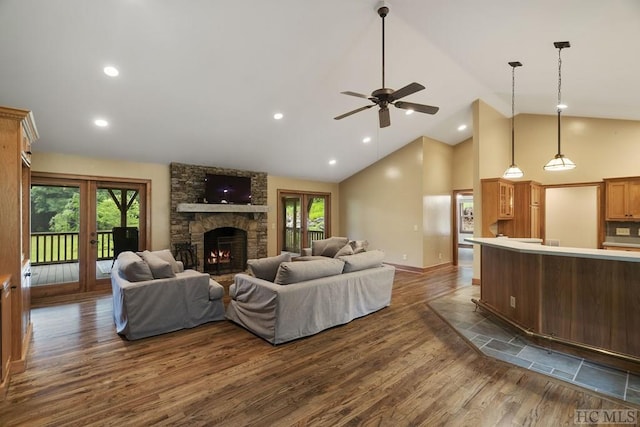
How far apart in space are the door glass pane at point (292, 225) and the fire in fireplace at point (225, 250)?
1517mm

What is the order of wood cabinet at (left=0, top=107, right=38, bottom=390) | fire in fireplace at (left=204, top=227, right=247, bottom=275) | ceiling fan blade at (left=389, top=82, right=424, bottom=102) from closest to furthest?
wood cabinet at (left=0, top=107, right=38, bottom=390) → ceiling fan blade at (left=389, top=82, right=424, bottom=102) → fire in fireplace at (left=204, top=227, right=247, bottom=275)

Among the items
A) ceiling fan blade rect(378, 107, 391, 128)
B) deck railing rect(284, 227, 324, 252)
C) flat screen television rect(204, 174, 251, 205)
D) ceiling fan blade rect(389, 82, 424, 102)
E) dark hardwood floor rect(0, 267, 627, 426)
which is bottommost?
dark hardwood floor rect(0, 267, 627, 426)

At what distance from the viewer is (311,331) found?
11.8 feet

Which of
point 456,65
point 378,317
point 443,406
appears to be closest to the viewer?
point 443,406

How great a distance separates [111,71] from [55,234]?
11.2 ft

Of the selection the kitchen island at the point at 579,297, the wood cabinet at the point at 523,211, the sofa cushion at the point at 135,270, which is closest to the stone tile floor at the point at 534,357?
the kitchen island at the point at 579,297

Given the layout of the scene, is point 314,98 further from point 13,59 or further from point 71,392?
point 71,392

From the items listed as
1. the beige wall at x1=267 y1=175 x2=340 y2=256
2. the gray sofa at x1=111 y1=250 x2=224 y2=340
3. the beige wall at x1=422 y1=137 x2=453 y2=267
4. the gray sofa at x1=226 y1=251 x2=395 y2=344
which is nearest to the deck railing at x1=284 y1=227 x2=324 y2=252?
the beige wall at x1=267 y1=175 x2=340 y2=256

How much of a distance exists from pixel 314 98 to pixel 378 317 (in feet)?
12.3

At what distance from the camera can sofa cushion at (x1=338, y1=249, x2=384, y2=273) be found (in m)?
4.20

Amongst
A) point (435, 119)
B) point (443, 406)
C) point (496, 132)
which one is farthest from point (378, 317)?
point (496, 132)

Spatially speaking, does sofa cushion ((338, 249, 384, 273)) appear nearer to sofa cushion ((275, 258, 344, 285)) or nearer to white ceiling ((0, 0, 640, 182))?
sofa cushion ((275, 258, 344, 285))

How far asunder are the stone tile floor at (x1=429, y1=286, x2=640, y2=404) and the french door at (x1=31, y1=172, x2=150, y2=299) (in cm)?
606

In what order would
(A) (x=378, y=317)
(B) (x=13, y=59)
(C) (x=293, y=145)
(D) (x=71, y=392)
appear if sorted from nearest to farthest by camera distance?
(D) (x=71, y=392) → (B) (x=13, y=59) → (A) (x=378, y=317) → (C) (x=293, y=145)
